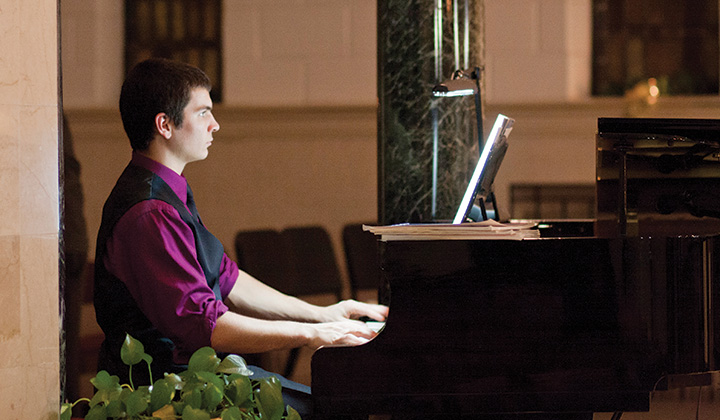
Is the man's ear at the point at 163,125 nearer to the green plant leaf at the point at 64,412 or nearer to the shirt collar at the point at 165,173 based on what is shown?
the shirt collar at the point at 165,173

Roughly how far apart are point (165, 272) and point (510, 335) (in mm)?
795

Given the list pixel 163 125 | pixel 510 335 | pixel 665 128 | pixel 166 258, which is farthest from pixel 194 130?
pixel 665 128

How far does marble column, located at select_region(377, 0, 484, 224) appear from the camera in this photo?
8.74 feet

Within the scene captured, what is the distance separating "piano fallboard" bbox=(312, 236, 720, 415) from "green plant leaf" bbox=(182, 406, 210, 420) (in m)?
0.30

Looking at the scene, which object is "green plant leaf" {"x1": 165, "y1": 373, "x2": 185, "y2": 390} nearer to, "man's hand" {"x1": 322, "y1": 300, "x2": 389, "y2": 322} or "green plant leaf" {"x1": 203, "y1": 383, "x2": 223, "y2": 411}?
"green plant leaf" {"x1": 203, "y1": 383, "x2": 223, "y2": 411}

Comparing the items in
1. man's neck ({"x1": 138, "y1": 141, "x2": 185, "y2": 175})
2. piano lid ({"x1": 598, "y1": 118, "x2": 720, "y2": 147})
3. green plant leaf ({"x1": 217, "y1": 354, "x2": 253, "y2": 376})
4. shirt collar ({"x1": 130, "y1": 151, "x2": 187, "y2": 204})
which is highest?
piano lid ({"x1": 598, "y1": 118, "x2": 720, "y2": 147})

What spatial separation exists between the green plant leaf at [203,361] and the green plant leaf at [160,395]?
58mm

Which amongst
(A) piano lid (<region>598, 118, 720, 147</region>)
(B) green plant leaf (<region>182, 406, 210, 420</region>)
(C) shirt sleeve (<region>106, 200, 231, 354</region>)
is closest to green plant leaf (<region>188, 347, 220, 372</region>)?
(B) green plant leaf (<region>182, 406, 210, 420</region>)

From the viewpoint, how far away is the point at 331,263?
427 centimetres

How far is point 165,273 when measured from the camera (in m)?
1.87

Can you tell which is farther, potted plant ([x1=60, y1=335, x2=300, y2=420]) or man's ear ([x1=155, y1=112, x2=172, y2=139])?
man's ear ([x1=155, y1=112, x2=172, y2=139])

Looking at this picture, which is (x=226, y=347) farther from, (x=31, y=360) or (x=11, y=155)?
(x=11, y=155)

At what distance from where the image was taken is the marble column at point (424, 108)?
266cm

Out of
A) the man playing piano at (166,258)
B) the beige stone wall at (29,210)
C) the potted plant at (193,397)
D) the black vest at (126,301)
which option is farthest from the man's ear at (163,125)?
the potted plant at (193,397)
